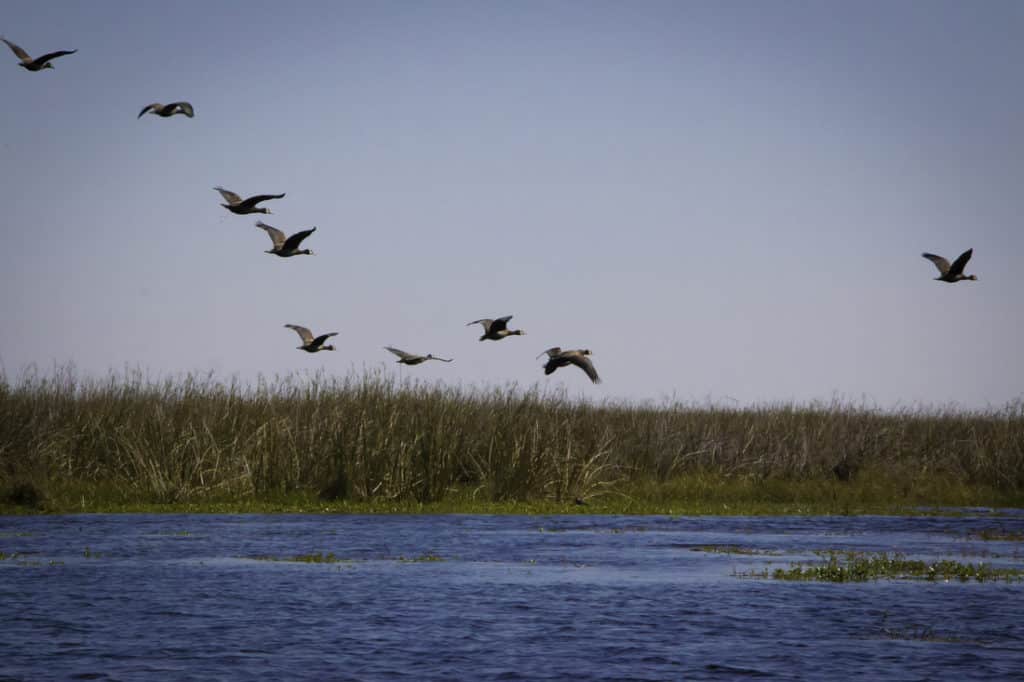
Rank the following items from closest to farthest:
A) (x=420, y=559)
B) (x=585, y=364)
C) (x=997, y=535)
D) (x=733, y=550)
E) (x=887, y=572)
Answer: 1. (x=887, y=572)
2. (x=420, y=559)
3. (x=585, y=364)
4. (x=733, y=550)
5. (x=997, y=535)

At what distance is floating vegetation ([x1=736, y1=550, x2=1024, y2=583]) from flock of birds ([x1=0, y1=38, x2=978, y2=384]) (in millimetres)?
4275

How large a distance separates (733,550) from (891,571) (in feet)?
11.8

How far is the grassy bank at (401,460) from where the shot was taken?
2795 centimetres

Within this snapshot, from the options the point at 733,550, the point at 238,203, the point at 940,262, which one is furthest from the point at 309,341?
the point at 940,262

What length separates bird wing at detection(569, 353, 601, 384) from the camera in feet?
65.0

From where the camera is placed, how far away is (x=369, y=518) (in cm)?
2608

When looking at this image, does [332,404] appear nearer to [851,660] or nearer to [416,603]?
[416,603]

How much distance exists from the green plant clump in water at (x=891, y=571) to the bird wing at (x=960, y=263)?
5.48 m

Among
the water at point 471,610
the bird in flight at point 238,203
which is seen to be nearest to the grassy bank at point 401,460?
the water at point 471,610

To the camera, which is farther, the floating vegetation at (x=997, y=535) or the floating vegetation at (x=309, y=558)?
the floating vegetation at (x=997, y=535)

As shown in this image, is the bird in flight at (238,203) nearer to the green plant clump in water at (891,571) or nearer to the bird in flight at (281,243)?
the bird in flight at (281,243)

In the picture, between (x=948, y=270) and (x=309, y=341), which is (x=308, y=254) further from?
(x=948, y=270)

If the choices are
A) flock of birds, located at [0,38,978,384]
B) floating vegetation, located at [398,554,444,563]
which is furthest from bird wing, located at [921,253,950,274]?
floating vegetation, located at [398,554,444,563]

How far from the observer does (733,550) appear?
21469mm
